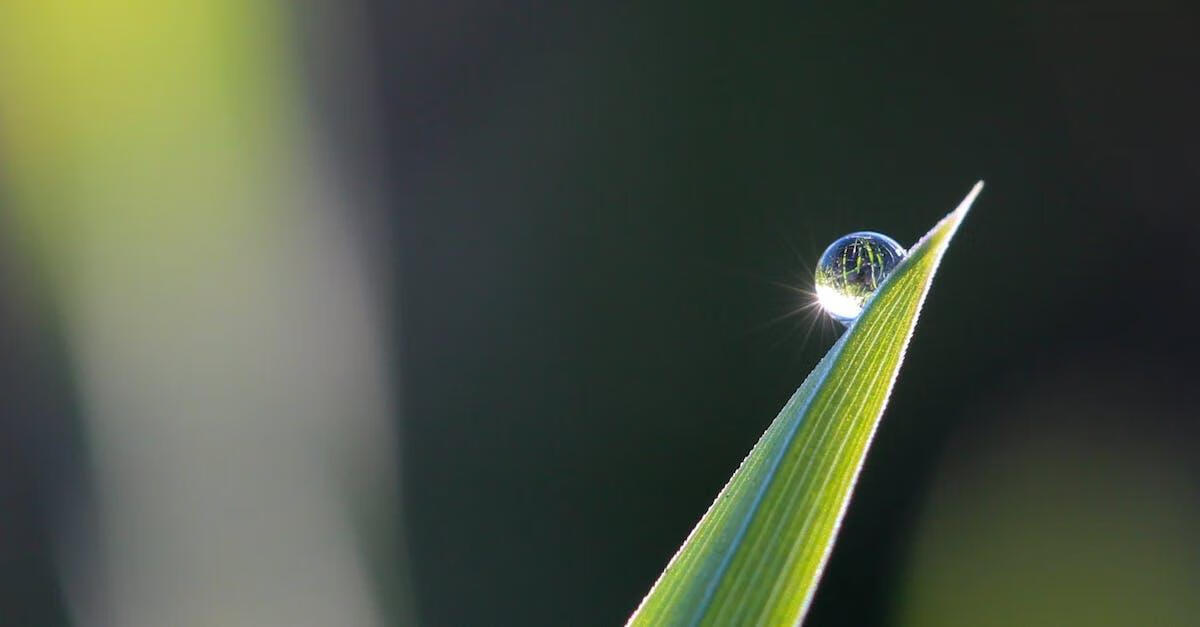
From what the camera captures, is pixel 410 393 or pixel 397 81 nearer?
Result: pixel 410 393

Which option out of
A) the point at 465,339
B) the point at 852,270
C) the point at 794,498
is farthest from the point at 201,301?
the point at 794,498

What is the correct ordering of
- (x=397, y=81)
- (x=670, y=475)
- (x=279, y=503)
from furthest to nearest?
(x=397, y=81)
(x=670, y=475)
(x=279, y=503)

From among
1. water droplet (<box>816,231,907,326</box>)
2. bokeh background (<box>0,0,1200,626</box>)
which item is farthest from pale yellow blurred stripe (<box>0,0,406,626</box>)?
water droplet (<box>816,231,907,326</box>)

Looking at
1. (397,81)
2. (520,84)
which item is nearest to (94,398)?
(397,81)

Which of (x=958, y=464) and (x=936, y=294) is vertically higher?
(x=936, y=294)

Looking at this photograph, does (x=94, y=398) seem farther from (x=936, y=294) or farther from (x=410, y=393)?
(x=936, y=294)
